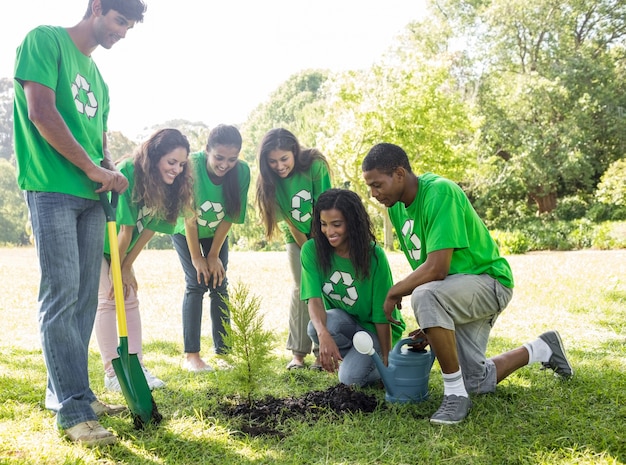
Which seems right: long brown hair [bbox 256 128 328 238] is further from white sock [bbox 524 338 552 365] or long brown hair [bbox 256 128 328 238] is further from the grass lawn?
→ white sock [bbox 524 338 552 365]

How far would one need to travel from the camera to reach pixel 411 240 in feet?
10.4

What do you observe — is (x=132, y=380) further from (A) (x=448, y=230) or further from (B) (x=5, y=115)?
(B) (x=5, y=115)

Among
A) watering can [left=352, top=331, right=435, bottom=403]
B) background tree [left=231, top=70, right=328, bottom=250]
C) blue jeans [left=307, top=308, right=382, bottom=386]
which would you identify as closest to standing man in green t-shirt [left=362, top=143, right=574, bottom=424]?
watering can [left=352, top=331, right=435, bottom=403]

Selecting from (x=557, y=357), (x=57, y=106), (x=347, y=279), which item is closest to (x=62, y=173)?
(x=57, y=106)

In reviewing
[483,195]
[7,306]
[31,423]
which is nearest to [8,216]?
[7,306]

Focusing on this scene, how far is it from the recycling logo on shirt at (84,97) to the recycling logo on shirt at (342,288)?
1.66 meters

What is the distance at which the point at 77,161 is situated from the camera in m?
2.57

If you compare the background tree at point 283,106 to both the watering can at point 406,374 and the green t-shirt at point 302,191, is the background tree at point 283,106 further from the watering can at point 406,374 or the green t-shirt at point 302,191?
the watering can at point 406,374

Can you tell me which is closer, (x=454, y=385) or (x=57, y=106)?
(x=57, y=106)

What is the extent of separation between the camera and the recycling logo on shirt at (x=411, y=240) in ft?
10.3

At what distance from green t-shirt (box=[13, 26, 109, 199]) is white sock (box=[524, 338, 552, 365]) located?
2.51 meters

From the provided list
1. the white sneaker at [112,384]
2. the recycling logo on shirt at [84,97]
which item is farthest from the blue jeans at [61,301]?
the white sneaker at [112,384]

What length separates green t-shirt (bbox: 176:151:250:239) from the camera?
13.2 ft

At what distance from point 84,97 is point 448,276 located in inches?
79.7
